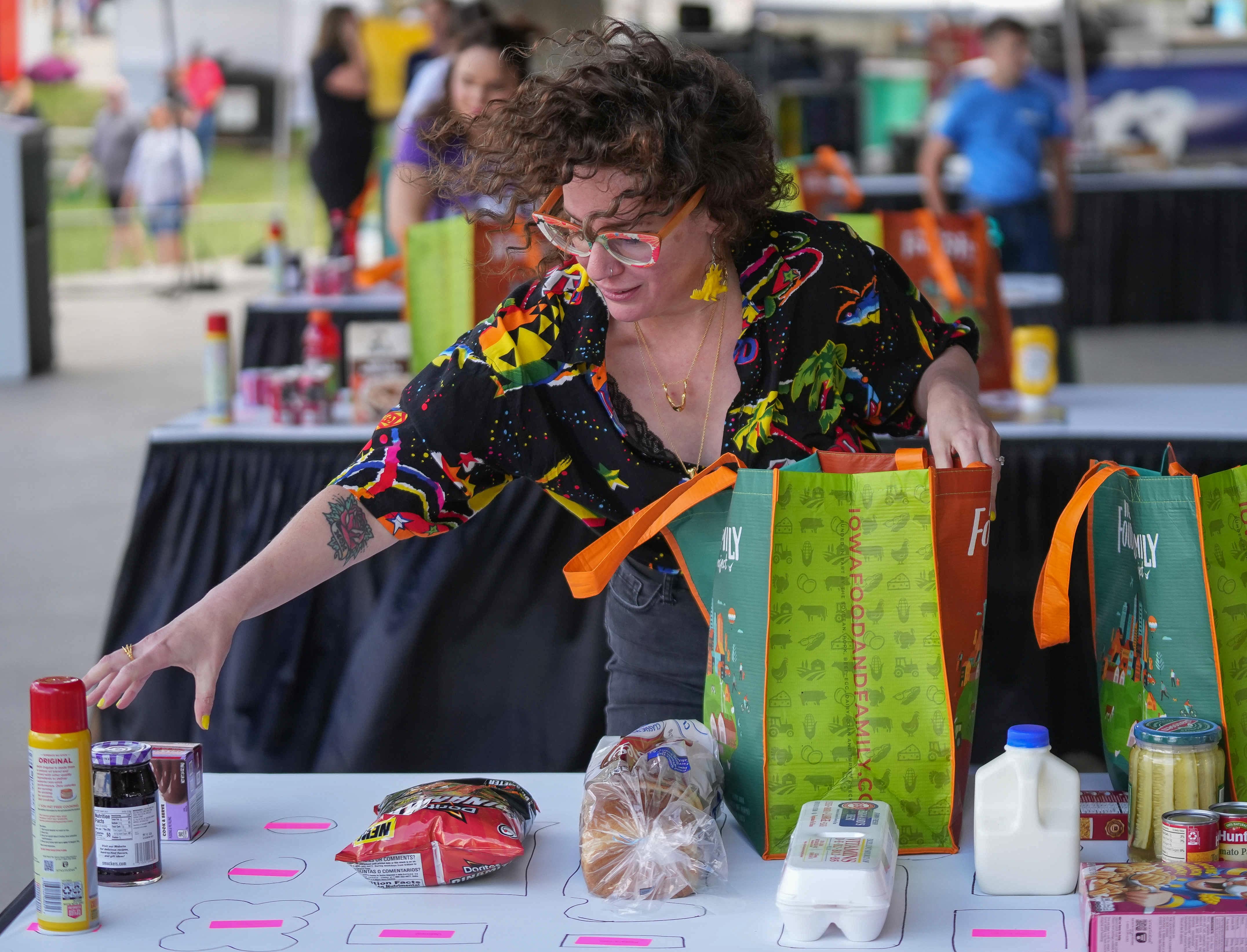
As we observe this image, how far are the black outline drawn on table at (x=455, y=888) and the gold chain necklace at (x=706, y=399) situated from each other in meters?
0.52

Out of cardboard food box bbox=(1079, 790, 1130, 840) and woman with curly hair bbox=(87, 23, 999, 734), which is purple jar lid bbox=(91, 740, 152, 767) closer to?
woman with curly hair bbox=(87, 23, 999, 734)

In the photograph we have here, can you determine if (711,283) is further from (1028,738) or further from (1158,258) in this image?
(1158,258)

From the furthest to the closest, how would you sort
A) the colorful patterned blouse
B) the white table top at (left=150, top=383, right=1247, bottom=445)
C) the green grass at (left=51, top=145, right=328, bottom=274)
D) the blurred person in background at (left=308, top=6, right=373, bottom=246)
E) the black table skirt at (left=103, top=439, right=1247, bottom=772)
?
the green grass at (left=51, top=145, right=328, bottom=274)
the blurred person in background at (left=308, top=6, right=373, bottom=246)
the white table top at (left=150, top=383, right=1247, bottom=445)
the black table skirt at (left=103, top=439, right=1247, bottom=772)
the colorful patterned blouse

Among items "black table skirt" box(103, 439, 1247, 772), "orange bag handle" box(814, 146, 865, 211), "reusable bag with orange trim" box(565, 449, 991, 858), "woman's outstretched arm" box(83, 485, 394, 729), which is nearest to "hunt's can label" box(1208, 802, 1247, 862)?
"reusable bag with orange trim" box(565, 449, 991, 858)

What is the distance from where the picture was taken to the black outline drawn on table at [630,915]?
3.99 ft

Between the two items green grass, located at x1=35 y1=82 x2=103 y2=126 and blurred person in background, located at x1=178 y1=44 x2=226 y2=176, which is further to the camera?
green grass, located at x1=35 y1=82 x2=103 y2=126

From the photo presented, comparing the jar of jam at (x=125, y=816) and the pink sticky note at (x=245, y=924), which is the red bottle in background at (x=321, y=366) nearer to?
the jar of jam at (x=125, y=816)

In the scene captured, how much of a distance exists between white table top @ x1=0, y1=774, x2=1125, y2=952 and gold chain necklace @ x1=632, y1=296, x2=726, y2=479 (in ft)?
1.40

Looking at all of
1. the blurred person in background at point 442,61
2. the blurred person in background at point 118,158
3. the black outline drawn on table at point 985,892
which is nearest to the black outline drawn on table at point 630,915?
the black outline drawn on table at point 985,892

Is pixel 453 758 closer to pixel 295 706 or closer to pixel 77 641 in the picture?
pixel 295 706

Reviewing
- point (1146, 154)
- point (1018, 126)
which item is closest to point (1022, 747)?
point (1018, 126)

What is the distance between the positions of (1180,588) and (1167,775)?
180 mm

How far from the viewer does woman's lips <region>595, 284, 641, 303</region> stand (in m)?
1.50

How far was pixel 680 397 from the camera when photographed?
1.67 meters
